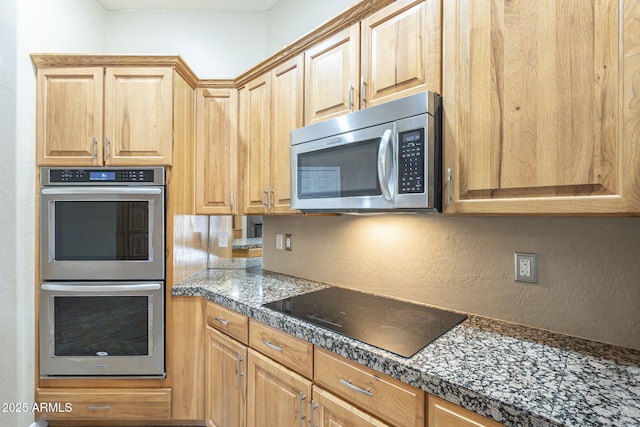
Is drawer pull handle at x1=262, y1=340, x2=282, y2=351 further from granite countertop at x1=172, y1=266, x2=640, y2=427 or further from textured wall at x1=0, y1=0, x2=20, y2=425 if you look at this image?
textured wall at x1=0, y1=0, x2=20, y2=425

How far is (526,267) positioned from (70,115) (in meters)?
2.55

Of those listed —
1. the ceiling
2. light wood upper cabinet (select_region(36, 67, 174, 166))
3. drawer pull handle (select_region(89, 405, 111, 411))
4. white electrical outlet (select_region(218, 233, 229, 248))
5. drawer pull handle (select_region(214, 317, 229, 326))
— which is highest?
the ceiling

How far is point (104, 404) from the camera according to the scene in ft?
6.37

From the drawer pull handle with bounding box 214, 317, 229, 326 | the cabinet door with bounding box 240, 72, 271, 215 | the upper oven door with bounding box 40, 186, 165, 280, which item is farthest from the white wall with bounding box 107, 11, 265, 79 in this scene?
the drawer pull handle with bounding box 214, 317, 229, 326

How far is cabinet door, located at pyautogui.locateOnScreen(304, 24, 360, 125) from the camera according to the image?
148 cm

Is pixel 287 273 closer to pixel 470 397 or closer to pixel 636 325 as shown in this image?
pixel 470 397

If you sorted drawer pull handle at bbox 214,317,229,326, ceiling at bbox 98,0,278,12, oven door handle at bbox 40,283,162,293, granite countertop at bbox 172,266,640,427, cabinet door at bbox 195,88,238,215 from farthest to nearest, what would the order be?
ceiling at bbox 98,0,278,12 → cabinet door at bbox 195,88,238,215 → oven door handle at bbox 40,283,162,293 → drawer pull handle at bbox 214,317,229,326 → granite countertop at bbox 172,266,640,427

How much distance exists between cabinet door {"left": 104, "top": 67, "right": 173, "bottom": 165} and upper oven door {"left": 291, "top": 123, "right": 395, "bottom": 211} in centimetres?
88

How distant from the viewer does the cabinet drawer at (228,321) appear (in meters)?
1.62

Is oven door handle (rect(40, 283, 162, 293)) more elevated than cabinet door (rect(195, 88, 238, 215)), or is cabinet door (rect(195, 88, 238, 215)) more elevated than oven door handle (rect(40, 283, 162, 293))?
cabinet door (rect(195, 88, 238, 215))

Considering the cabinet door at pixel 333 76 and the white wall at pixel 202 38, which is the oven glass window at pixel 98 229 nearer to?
the cabinet door at pixel 333 76

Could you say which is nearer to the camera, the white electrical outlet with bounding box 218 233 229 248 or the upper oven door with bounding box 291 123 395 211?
the upper oven door with bounding box 291 123 395 211

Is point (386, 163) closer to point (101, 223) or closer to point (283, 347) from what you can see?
point (283, 347)

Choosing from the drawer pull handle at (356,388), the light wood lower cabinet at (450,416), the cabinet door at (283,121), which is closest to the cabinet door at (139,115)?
the cabinet door at (283,121)
